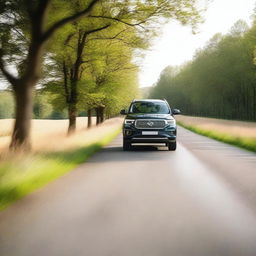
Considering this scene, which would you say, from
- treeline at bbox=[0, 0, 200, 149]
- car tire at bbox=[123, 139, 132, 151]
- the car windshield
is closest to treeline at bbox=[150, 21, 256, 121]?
treeline at bbox=[0, 0, 200, 149]

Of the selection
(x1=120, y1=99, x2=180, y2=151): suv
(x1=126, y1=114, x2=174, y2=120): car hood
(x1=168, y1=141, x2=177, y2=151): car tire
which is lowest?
(x1=168, y1=141, x2=177, y2=151): car tire

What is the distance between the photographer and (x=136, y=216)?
16.8ft

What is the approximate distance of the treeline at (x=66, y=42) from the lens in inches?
425

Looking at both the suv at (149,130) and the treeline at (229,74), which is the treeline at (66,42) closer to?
the suv at (149,130)

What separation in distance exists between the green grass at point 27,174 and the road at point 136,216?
222 mm

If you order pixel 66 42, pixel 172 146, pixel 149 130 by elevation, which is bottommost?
pixel 172 146

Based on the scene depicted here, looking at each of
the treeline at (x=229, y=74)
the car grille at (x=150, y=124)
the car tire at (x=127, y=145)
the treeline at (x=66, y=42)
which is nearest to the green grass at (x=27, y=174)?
the treeline at (x=66, y=42)

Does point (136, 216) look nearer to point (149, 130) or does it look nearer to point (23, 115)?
point (23, 115)

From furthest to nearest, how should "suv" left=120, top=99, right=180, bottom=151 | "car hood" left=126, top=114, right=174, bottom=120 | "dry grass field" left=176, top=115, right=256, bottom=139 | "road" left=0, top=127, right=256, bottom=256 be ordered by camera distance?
"dry grass field" left=176, top=115, right=256, bottom=139 → "car hood" left=126, top=114, right=174, bottom=120 → "suv" left=120, top=99, right=180, bottom=151 → "road" left=0, top=127, right=256, bottom=256

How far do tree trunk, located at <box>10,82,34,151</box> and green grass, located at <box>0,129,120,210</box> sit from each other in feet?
3.19

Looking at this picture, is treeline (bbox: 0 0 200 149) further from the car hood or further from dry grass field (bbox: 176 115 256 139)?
dry grass field (bbox: 176 115 256 139)

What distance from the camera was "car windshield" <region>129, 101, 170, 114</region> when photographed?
16.0 meters

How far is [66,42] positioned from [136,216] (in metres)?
14.4

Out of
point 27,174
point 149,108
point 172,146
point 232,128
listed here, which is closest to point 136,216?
point 27,174
